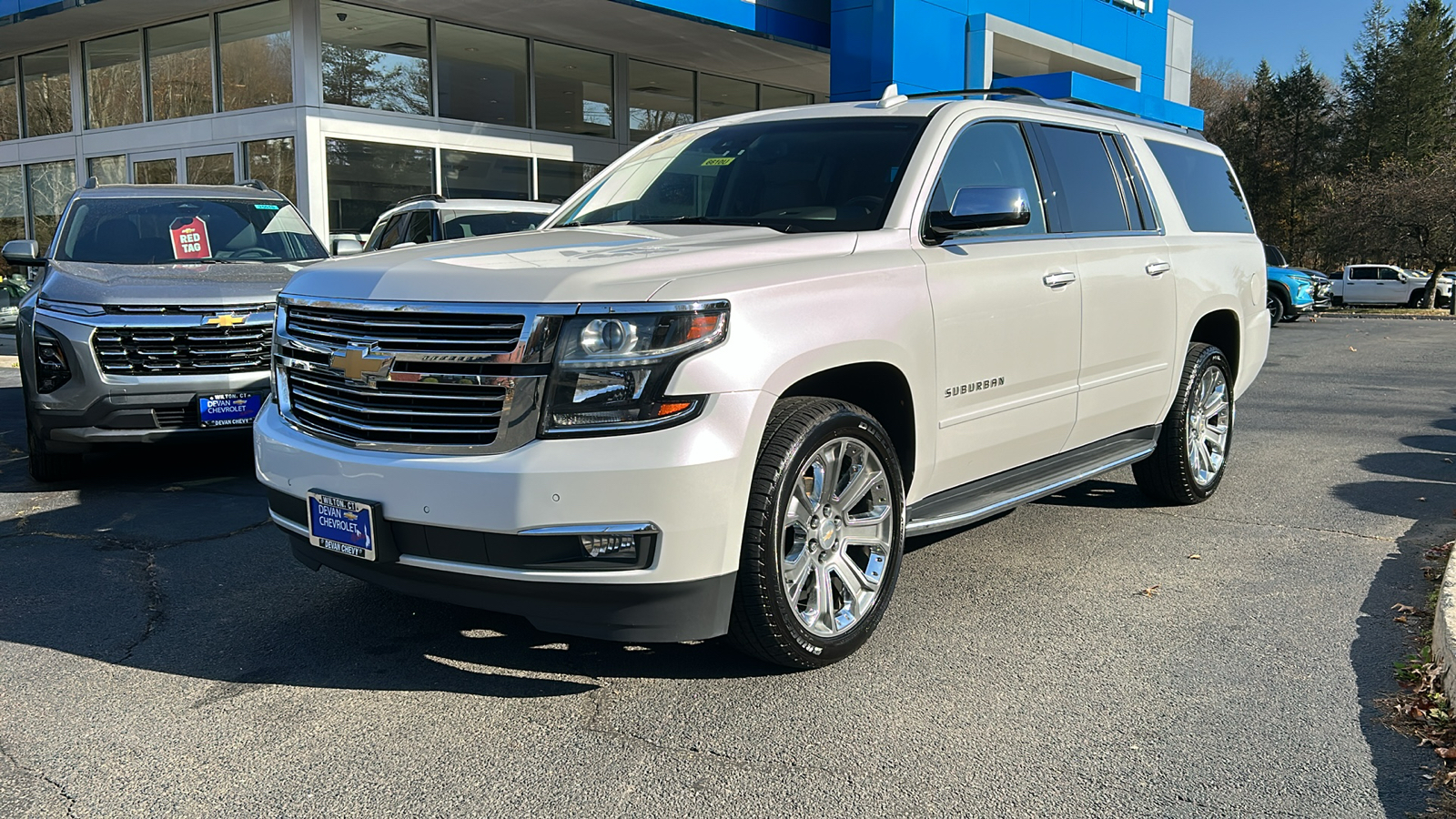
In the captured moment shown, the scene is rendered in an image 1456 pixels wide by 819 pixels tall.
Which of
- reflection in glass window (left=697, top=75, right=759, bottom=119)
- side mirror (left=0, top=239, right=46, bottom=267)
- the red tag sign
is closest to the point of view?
side mirror (left=0, top=239, right=46, bottom=267)

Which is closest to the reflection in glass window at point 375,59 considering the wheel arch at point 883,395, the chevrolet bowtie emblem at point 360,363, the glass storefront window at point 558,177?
the glass storefront window at point 558,177

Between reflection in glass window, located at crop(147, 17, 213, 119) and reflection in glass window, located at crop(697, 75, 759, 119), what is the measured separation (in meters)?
9.02

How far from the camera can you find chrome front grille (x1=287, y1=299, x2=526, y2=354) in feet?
10.9

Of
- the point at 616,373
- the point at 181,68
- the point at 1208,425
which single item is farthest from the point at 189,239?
the point at 181,68

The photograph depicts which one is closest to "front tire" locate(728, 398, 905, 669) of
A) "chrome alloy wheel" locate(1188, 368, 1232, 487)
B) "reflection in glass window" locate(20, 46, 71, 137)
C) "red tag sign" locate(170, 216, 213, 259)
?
"chrome alloy wheel" locate(1188, 368, 1232, 487)

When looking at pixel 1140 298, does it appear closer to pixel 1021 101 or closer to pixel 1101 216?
pixel 1101 216

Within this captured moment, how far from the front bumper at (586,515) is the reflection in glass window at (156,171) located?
1765 cm

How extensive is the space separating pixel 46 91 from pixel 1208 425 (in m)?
22.3

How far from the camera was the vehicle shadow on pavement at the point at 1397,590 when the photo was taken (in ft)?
10.3

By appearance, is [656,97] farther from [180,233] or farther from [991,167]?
[991,167]

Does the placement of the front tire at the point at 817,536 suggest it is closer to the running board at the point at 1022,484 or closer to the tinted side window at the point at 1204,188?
the running board at the point at 1022,484

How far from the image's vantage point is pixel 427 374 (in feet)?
11.2

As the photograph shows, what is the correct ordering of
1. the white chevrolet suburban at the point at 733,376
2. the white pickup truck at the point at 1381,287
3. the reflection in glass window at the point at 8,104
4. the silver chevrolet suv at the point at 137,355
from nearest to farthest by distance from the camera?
the white chevrolet suburban at the point at 733,376, the silver chevrolet suv at the point at 137,355, the reflection in glass window at the point at 8,104, the white pickup truck at the point at 1381,287

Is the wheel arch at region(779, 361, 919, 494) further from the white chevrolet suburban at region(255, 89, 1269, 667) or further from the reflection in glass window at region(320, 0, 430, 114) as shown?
the reflection in glass window at region(320, 0, 430, 114)
